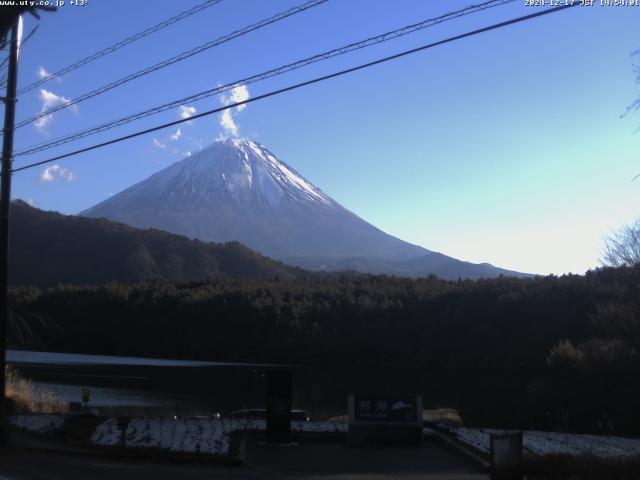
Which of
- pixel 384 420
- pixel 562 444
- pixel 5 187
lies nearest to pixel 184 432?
pixel 384 420

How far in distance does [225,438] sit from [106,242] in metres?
125

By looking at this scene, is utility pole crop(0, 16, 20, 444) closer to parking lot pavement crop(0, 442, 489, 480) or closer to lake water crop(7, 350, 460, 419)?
parking lot pavement crop(0, 442, 489, 480)

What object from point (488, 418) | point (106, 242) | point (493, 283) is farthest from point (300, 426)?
point (106, 242)

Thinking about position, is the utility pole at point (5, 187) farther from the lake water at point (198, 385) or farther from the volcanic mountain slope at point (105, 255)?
the volcanic mountain slope at point (105, 255)

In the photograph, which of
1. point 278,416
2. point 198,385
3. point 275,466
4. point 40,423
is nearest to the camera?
point 275,466

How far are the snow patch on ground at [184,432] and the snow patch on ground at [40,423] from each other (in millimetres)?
1004

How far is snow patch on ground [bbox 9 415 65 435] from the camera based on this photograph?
16625 mm

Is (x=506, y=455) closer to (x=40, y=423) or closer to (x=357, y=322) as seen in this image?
(x=40, y=423)

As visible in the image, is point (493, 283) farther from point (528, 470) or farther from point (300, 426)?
point (528, 470)

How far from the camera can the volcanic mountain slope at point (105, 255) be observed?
12531cm

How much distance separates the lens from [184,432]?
1598 centimetres

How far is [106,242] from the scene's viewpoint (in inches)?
5354

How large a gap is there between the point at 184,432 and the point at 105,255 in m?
120

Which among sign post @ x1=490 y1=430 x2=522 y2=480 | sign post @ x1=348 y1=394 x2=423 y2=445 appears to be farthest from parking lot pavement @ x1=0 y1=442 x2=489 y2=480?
sign post @ x1=490 y1=430 x2=522 y2=480
